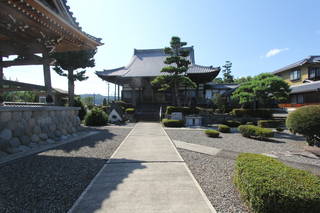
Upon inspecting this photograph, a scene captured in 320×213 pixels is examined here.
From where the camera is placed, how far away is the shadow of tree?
2457 mm

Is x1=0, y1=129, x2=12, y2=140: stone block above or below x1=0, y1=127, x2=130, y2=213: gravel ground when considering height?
above

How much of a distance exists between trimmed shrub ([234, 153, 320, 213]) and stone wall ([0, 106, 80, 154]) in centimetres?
629

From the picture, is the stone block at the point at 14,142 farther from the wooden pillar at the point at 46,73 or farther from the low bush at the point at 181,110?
the low bush at the point at 181,110

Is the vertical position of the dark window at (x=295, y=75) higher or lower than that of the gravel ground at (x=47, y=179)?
higher

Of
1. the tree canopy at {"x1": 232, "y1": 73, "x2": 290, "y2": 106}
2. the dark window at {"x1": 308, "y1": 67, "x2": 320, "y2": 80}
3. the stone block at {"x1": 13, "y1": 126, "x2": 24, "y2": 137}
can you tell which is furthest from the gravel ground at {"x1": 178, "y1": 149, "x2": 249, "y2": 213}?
the dark window at {"x1": 308, "y1": 67, "x2": 320, "y2": 80}

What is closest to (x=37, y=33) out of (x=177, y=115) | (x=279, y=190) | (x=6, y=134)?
(x=6, y=134)

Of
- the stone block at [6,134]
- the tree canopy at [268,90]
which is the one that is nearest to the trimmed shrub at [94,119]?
the stone block at [6,134]

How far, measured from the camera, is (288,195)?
188 centimetres

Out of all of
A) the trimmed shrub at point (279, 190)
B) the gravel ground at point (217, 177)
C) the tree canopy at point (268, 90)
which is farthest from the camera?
the tree canopy at point (268, 90)

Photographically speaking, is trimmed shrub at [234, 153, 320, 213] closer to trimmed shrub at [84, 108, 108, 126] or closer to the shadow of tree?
the shadow of tree

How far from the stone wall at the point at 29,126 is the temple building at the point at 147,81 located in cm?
1316

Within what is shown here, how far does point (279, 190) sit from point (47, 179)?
13.2 ft

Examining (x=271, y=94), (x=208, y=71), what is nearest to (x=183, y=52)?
(x=208, y=71)

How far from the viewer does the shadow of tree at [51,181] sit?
2457 millimetres
